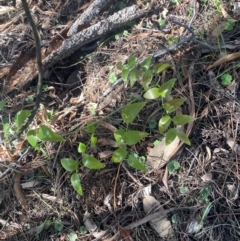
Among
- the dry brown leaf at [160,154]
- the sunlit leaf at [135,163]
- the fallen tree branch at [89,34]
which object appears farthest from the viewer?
the fallen tree branch at [89,34]

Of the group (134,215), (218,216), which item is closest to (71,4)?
(134,215)

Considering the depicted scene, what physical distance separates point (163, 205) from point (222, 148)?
36 centimetres

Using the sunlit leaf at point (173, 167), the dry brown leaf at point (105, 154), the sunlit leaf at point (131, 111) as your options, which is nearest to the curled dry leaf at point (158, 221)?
the sunlit leaf at point (173, 167)

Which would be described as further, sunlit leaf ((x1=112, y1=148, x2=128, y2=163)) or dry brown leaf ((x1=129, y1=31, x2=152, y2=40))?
dry brown leaf ((x1=129, y1=31, x2=152, y2=40))

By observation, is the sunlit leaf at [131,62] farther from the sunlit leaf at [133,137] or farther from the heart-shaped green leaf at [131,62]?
the sunlit leaf at [133,137]

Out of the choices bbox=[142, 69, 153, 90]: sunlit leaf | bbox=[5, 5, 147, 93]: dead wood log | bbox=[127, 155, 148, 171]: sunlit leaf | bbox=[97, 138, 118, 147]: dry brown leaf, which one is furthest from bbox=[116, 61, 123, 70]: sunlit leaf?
bbox=[127, 155, 148, 171]: sunlit leaf

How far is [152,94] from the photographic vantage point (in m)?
1.74

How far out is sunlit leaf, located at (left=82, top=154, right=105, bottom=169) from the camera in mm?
1675

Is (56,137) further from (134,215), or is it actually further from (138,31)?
(138,31)

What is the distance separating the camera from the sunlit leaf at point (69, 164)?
1693 mm

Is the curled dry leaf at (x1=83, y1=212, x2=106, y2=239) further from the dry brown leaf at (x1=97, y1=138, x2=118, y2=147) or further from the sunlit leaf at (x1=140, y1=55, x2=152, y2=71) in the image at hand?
the sunlit leaf at (x1=140, y1=55, x2=152, y2=71)

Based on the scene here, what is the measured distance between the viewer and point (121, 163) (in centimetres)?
178

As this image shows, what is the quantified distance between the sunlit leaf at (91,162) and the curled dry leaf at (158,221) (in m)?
0.25

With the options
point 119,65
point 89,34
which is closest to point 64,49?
point 89,34
